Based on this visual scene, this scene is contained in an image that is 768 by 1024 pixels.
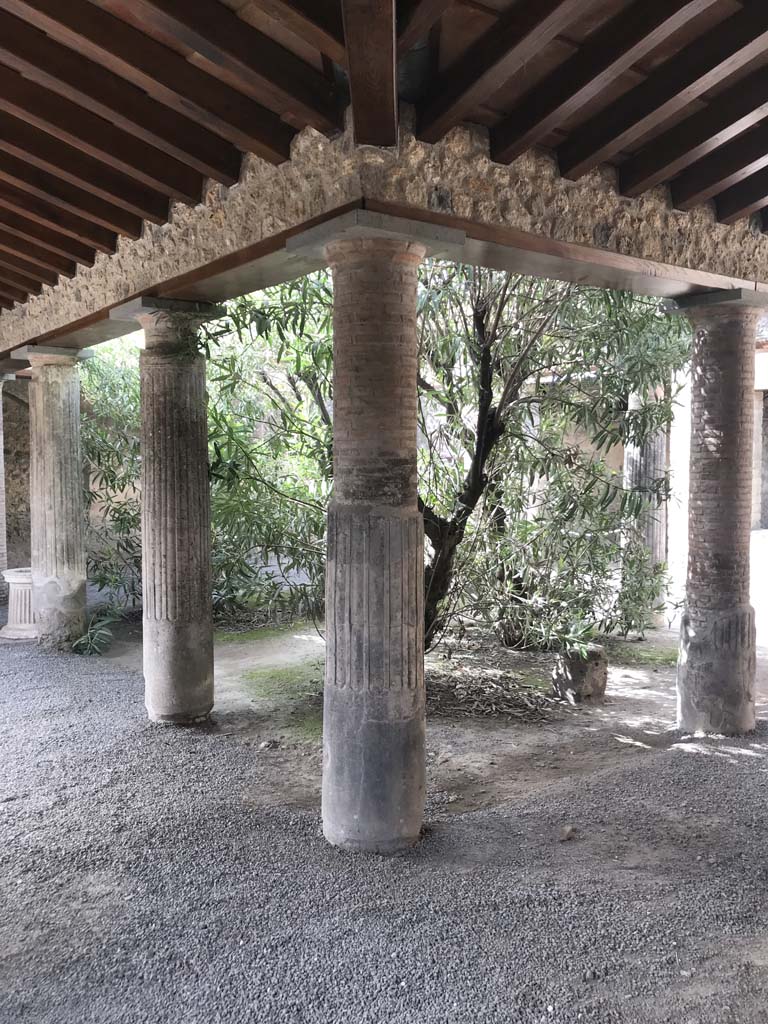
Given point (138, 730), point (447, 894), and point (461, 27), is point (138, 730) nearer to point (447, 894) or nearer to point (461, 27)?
point (447, 894)

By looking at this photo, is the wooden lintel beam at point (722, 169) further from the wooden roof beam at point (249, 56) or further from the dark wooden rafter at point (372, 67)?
the wooden roof beam at point (249, 56)

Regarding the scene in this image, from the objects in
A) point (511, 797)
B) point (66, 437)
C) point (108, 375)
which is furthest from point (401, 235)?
point (108, 375)

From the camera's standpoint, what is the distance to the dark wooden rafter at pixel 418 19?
2.96m

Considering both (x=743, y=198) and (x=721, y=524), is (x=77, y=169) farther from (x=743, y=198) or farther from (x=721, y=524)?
(x=721, y=524)

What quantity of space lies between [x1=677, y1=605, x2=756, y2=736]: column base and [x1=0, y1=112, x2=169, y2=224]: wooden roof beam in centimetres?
492

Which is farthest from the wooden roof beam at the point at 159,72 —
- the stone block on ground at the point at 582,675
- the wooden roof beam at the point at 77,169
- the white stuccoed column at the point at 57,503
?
the white stuccoed column at the point at 57,503

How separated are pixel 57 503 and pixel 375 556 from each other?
20.2ft

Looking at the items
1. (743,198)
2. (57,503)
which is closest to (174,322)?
(57,503)

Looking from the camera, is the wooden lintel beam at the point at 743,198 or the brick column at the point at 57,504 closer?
the wooden lintel beam at the point at 743,198

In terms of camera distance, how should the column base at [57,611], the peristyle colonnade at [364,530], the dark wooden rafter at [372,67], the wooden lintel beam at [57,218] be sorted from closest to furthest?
the dark wooden rafter at [372,67], the peristyle colonnade at [364,530], the wooden lintel beam at [57,218], the column base at [57,611]

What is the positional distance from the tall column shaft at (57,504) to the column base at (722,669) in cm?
658

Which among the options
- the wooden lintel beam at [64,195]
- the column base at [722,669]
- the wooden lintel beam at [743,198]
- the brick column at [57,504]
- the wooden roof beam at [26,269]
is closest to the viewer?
the wooden lintel beam at [64,195]

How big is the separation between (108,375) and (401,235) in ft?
29.6

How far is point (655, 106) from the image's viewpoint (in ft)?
12.9
